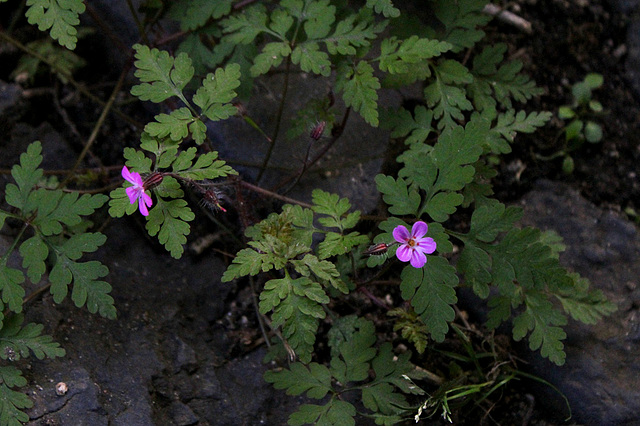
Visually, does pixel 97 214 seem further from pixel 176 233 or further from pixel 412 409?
pixel 412 409

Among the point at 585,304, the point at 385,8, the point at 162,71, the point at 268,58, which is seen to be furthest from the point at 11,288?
the point at 585,304

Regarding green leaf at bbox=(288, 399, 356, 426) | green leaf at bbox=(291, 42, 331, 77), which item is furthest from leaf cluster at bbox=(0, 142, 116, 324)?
green leaf at bbox=(291, 42, 331, 77)

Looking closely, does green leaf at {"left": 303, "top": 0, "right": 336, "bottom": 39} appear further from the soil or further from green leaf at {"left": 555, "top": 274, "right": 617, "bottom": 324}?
green leaf at {"left": 555, "top": 274, "right": 617, "bottom": 324}

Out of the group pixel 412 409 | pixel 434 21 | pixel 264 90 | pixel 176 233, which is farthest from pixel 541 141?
pixel 176 233

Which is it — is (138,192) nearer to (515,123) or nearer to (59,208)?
(59,208)

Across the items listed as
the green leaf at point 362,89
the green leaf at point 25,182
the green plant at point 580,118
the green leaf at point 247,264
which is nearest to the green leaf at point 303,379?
the green leaf at point 247,264
